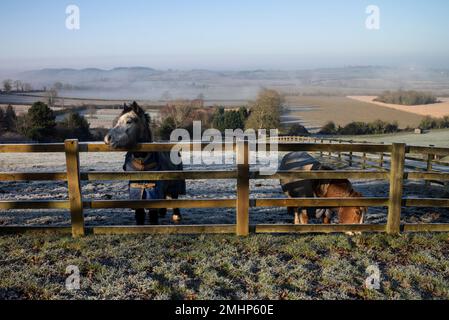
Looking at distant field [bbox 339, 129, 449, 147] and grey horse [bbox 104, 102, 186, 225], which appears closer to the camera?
grey horse [bbox 104, 102, 186, 225]

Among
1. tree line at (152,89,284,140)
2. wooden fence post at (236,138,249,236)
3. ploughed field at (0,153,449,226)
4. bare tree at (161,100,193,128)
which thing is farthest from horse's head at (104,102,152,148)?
bare tree at (161,100,193,128)

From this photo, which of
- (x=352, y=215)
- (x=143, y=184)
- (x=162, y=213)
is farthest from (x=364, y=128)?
(x=143, y=184)

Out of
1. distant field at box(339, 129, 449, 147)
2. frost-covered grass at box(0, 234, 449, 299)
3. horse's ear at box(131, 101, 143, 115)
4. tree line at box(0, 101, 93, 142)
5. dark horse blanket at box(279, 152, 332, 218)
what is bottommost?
distant field at box(339, 129, 449, 147)

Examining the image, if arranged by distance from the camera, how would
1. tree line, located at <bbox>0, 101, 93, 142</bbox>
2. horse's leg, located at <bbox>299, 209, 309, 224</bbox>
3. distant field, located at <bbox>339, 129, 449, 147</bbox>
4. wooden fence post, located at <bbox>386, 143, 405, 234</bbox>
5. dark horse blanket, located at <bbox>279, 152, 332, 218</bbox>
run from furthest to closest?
1. tree line, located at <bbox>0, 101, 93, 142</bbox>
2. distant field, located at <bbox>339, 129, 449, 147</bbox>
3. dark horse blanket, located at <bbox>279, 152, 332, 218</bbox>
4. horse's leg, located at <bbox>299, 209, 309, 224</bbox>
5. wooden fence post, located at <bbox>386, 143, 405, 234</bbox>

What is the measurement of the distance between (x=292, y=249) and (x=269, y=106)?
51.6 meters

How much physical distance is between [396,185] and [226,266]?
2.93 metres

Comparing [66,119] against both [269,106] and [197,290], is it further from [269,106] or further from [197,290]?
[197,290]

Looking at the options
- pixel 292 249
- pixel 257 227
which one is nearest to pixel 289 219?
pixel 257 227

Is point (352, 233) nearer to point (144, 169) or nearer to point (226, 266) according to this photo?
point (226, 266)

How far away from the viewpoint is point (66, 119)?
5066cm

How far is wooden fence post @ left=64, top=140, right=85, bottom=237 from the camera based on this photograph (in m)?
5.17

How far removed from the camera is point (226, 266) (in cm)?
440

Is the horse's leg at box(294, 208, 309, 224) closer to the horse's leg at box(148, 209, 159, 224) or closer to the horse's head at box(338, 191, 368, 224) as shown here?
the horse's head at box(338, 191, 368, 224)

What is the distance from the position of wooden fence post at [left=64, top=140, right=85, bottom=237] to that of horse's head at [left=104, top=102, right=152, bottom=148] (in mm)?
475
